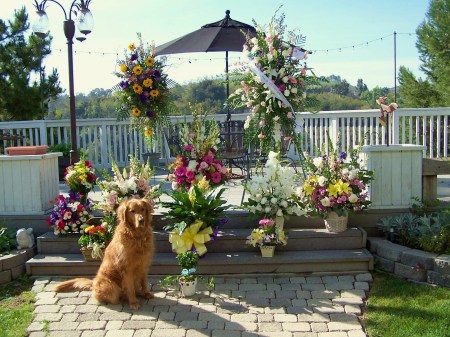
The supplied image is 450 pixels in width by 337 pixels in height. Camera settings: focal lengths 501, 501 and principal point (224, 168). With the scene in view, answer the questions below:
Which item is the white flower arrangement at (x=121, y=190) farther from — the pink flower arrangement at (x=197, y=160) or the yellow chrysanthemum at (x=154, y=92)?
the yellow chrysanthemum at (x=154, y=92)

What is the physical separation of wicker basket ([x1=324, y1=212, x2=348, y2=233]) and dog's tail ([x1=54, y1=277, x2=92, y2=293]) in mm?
2206

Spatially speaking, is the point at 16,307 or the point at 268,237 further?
the point at 268,237

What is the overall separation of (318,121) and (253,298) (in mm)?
5168

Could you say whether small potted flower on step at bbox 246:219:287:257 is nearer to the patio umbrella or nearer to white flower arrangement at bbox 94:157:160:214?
white flower arrangement at bbox 94:157:160:214

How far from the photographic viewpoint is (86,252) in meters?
4.48

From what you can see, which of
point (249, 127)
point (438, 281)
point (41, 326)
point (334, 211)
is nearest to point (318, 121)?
point (249, 127)

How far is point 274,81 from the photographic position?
4.95 m

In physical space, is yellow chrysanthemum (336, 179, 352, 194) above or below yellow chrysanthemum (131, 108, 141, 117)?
below

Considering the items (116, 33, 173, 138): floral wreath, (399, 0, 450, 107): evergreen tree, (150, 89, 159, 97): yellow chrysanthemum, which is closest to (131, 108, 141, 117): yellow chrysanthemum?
(116, 33, 173, 138): floral wreath

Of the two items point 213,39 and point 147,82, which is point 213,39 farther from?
point 147,82

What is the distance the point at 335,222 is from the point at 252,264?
0.89 meters

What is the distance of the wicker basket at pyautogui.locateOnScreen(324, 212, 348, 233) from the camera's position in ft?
15.2

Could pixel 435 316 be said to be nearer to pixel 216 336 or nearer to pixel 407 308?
pixel 407 308

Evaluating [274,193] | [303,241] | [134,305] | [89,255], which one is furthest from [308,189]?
[89,255]
